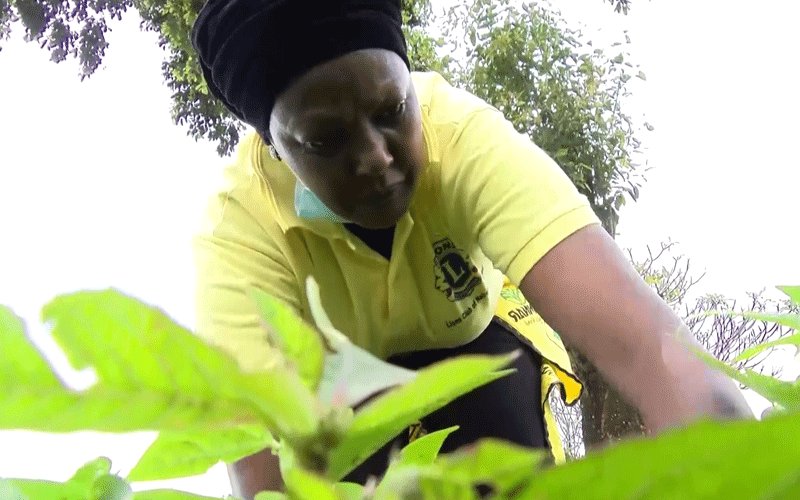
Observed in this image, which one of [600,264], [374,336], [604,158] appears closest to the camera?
[600,264]

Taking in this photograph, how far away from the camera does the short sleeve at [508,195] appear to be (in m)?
0.77

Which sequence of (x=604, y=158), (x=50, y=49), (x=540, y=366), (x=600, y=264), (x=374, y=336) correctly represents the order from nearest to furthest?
(x=600, y=264) → (x=374, y=336) → (x=540, y=366) → (x=604, y=158) → (x=50, y=49)

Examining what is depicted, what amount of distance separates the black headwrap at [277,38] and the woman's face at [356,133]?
0.8 inches

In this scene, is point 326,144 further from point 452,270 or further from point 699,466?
point 699,466

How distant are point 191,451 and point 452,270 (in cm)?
80

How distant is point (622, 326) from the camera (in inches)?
26.8

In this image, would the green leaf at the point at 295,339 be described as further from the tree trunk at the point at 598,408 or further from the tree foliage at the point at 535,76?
the tree foliage at the point at 535,76

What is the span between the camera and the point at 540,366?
1.23 meters

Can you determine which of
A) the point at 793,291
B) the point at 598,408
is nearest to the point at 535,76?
the point at 598,408

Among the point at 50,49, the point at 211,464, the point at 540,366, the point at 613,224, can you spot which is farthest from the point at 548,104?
the point at 211,464

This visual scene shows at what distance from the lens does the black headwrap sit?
29.3 inches

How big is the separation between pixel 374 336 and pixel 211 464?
0.81 meters

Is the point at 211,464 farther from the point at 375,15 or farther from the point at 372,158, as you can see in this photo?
the point at 375,15

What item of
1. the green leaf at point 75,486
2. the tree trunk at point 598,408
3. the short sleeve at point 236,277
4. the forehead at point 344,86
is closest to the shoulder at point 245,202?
the short sleeve at point 236,277
